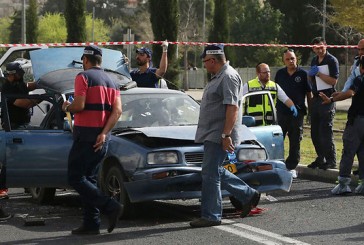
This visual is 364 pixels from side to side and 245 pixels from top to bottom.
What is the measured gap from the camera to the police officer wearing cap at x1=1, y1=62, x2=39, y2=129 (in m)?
11.4

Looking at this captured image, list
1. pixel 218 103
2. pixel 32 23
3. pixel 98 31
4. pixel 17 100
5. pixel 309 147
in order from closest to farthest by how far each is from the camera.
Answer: pixel 218 103, pixel 17 100, pixel 309 147, pixel 32 23, pixel 98 31

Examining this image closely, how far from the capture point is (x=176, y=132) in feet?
32.9

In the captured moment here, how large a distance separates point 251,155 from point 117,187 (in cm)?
152

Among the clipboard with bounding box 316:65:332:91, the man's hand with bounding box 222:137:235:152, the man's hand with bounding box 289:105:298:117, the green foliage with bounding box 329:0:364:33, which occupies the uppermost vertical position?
the green foliage with bounding box 329:0:364:33

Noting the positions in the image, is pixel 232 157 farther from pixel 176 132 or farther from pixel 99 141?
pixel 99 141

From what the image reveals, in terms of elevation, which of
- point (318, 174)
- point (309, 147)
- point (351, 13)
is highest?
point (351, 13)

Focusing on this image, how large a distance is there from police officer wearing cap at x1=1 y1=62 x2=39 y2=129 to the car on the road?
0.32 m

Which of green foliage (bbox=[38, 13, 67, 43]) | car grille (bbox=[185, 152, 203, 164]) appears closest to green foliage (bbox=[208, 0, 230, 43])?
green foliage (bbox=[38, 13, 67, 43])

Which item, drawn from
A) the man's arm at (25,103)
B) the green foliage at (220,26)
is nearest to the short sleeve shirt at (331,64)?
the man's arm at (25,103)

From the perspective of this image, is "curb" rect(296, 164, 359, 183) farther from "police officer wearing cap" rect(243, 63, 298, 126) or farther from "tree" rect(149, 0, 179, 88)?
"tree" rect(149, 0, 179, 88)

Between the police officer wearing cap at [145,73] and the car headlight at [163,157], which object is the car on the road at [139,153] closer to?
the car headlight at [163,157]

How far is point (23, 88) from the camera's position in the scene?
11.8 m

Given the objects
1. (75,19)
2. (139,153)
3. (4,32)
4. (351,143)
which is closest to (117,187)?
(139,153)

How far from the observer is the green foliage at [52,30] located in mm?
95750
